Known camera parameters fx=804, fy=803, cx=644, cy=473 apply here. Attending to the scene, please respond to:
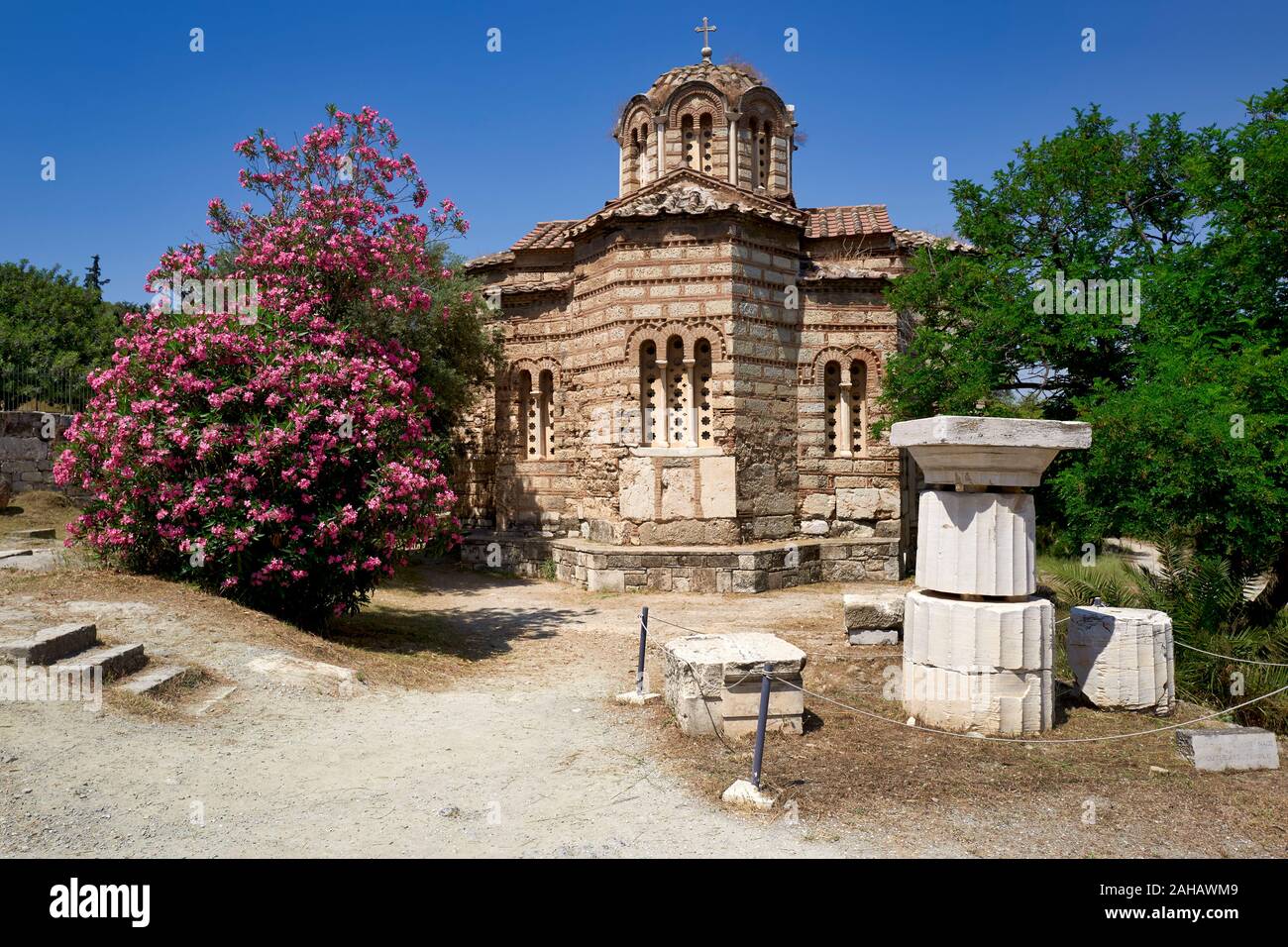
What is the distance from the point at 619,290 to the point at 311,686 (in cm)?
885

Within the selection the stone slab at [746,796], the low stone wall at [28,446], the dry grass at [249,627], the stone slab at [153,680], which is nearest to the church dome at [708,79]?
the dry grass at [249,627]

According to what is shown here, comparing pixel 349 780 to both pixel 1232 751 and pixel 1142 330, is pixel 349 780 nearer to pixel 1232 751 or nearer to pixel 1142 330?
pixel 1232 751

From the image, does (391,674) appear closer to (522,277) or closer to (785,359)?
(785,359)

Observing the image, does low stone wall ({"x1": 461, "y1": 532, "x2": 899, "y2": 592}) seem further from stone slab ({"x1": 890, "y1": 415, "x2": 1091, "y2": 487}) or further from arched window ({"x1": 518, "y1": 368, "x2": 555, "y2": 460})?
stone slab ({"x1": 890, "y1": 415, "x2": 1091, "y2": 487})

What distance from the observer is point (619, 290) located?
13.5 metres

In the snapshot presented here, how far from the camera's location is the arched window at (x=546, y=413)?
52.3 ft

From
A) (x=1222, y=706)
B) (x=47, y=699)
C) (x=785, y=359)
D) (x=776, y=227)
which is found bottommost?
(x=1222, y=706)

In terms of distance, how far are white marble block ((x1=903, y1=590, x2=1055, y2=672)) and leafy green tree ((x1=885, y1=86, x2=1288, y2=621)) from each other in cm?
352

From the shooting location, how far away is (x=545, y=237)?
17156 mm

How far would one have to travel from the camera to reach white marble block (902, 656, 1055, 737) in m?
5.58

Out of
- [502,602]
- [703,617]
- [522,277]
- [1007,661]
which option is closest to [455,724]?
[1007,661]

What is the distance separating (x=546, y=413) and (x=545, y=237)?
13.2 ft

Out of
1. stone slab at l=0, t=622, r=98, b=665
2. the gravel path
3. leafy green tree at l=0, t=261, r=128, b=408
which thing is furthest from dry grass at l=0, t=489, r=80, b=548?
stone slab at l=0, t=622, r=98, b=665

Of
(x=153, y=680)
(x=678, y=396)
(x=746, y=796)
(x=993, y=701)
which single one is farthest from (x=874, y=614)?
(x=153, y=680)
